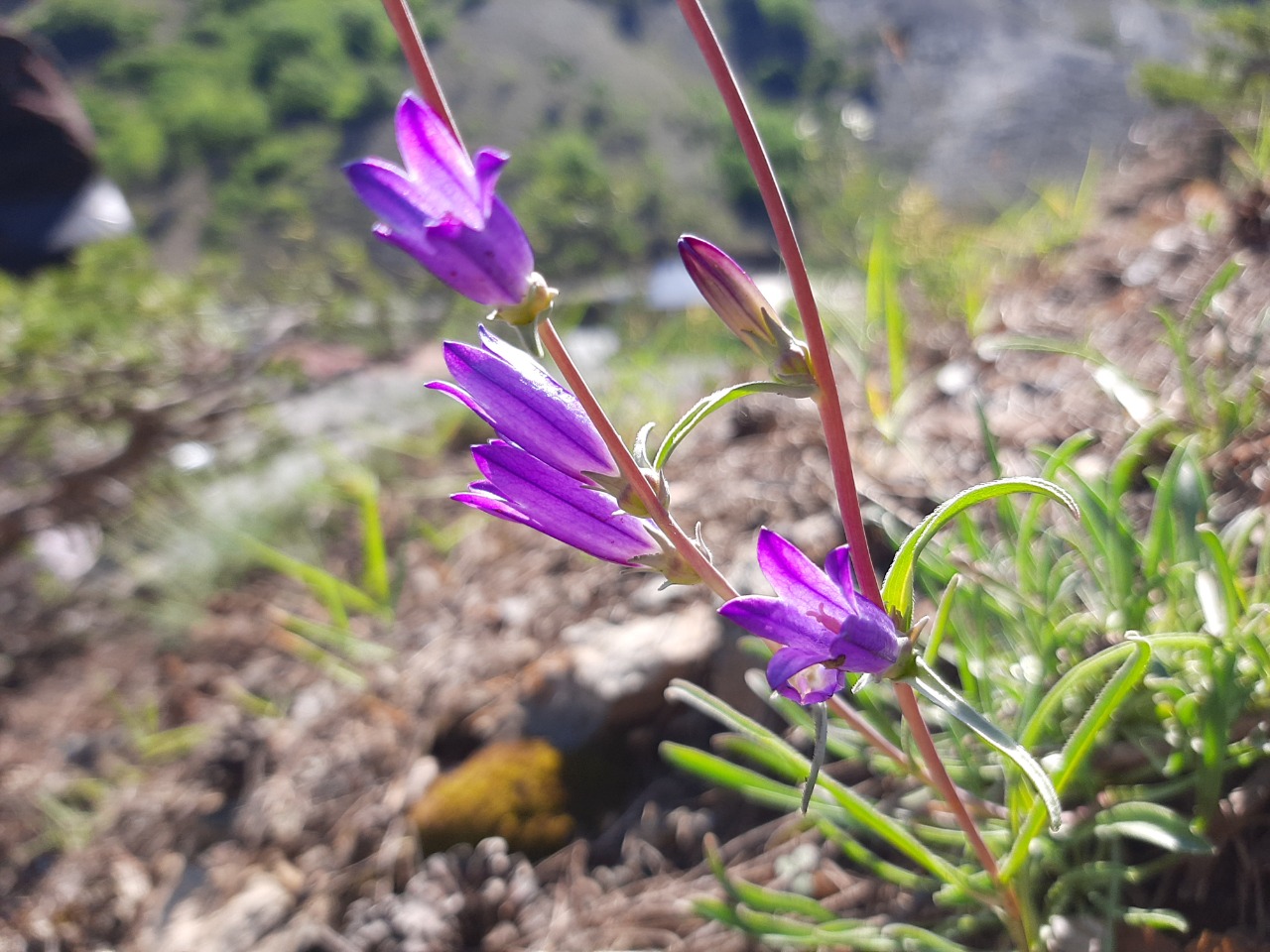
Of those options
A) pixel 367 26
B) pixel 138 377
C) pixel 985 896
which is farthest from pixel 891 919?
pixel 367 26

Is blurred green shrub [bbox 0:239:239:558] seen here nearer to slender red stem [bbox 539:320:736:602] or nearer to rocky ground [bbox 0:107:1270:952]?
rocky ground [bbox 0:107:1270:952]

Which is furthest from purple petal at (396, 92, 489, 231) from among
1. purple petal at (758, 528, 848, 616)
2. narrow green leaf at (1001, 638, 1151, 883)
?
narrow green leaf at (1001, 638, 1151, 883)

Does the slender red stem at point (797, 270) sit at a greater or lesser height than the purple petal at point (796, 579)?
greater

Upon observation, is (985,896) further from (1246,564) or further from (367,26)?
(367,26)

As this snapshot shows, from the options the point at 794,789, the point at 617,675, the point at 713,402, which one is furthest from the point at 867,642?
the point at 617,675

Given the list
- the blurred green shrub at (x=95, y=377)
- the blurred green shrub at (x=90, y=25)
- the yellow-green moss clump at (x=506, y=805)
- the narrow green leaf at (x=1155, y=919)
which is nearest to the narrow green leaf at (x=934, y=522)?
the narrow green leaf at (x=1155, y=919)

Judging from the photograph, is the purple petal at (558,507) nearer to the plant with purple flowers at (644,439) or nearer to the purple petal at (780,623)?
the plant with purple flowers at (644,439)

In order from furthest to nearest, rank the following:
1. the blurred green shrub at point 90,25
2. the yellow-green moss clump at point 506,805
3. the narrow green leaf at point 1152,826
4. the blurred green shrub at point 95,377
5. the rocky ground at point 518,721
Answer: the blurred green shrub at point 90,25 < the blurred green shrub at point 95,377 < the yellow-green moss clump at point 506,805 < the rocky ground at point 518,721 < the narrow green leaf at point 1152,826
